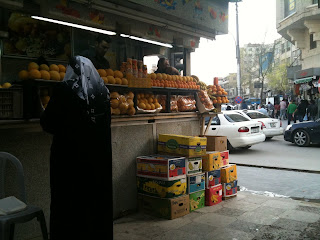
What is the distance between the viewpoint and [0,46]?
4230 mm

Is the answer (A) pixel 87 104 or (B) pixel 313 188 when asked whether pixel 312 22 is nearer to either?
(B) pixel 313 188

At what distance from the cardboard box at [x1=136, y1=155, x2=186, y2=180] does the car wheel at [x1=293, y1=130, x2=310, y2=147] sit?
982 cm

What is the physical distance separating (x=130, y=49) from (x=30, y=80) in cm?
293

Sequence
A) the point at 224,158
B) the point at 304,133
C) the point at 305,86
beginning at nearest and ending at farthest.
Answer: the point at 224,158 < the point at 304,133 < the point at 305,86

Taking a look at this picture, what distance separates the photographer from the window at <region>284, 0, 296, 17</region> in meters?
23.4

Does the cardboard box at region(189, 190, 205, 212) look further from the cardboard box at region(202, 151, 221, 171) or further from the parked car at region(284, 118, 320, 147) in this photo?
the parked car at region(284, 118, 320, 147)

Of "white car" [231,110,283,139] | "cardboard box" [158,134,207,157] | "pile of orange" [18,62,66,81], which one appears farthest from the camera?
"white car" [231,110,283,139]

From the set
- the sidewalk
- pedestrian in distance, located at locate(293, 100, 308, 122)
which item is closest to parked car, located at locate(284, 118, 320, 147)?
pedestrian in distance, located at locate(293, 100, 308, 122)

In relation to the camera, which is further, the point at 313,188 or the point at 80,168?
the point at 313,188

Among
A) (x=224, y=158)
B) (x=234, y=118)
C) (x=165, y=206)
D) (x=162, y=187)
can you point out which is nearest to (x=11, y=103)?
(x=162, y=187)

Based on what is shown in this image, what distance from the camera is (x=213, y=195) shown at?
543 cm

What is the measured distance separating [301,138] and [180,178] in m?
9.97

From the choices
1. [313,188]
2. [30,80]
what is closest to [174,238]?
[30,80]

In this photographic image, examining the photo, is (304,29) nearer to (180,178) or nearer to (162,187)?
(180,178)
